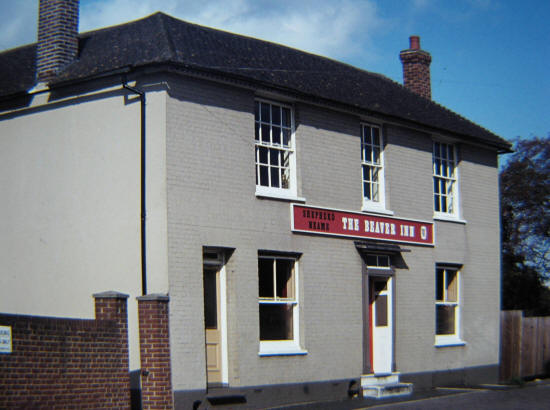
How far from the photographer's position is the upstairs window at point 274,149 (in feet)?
54.0

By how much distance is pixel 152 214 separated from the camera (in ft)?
47.5

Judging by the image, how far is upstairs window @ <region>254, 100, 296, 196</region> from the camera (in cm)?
1647

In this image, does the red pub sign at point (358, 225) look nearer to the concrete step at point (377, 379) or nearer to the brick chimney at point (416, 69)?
the concrete step at point (377, 379)

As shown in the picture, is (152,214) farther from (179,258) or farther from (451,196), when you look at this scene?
(451,196)

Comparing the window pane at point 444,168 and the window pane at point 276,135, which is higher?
the window pane at point 276,135

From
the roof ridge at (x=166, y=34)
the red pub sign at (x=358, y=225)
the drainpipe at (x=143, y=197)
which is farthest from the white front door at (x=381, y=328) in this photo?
the roof ridge at (x=166, y=34)

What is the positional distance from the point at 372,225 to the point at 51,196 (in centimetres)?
674

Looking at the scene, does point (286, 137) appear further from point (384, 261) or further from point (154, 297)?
point (154, 297)

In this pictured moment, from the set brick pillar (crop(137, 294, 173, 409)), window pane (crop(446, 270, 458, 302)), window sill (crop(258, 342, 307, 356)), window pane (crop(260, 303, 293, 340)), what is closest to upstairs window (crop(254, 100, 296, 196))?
window pane (crop(260, 303, 293, 340))

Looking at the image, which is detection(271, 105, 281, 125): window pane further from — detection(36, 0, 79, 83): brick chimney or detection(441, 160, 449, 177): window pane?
detection(441, 160, 449, 177): window pane

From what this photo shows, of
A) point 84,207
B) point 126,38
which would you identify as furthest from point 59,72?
point 84,207

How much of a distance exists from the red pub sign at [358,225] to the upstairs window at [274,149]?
22.1 inches

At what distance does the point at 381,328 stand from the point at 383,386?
1423mm

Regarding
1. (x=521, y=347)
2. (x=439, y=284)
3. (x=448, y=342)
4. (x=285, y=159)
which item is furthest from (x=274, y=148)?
(x=521, y=347)
